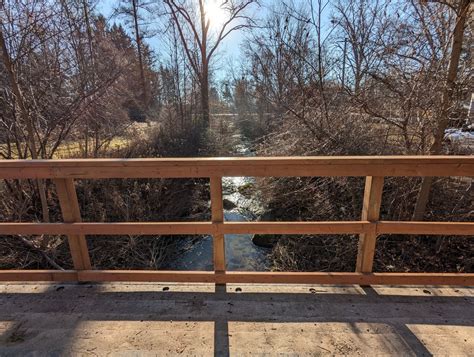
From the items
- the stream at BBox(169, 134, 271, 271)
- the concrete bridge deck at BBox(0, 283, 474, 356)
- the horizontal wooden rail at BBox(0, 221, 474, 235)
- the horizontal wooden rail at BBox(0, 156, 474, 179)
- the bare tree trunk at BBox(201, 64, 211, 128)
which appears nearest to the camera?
the concrete bridge deck at BBox(0, 283, 474, 356)

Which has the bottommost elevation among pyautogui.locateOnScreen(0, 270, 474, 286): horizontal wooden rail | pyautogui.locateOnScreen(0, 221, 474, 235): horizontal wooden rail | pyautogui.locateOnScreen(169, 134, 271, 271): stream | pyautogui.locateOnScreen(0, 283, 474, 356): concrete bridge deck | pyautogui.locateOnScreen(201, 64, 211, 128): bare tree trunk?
pyautogui.locateOnScreen(169, 134, 271, 271): stream

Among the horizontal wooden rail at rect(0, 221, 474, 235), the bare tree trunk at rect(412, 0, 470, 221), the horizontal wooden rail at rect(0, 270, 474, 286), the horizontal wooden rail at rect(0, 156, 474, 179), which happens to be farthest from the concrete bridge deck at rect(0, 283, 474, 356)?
the bare tree trunk at rect(412, 0, 470, 221)

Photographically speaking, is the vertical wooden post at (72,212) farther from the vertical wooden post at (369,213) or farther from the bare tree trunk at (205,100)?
the bare tree trunk at (205,100)

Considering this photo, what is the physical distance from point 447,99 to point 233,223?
416 cm

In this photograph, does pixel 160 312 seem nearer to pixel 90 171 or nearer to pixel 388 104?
pixel 90 171

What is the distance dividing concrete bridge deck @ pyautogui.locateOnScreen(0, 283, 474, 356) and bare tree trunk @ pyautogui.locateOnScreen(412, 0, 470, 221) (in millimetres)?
2656

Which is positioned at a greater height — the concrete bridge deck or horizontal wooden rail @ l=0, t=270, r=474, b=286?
horizontal wooden rail @ l=0, t=270, r=474, b=286

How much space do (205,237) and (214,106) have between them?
39.7ft

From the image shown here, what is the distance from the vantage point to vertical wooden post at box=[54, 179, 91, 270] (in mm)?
2164

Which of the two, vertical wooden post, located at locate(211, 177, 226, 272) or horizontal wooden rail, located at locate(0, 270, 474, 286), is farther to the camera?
horizontal wooden rail, located at locate(0, 270, 474, 286)

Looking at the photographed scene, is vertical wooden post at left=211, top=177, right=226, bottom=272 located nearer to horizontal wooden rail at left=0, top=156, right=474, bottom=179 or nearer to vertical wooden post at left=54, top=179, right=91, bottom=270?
horizontal wooden rail at left=0, top=156, right=474, bottom=179

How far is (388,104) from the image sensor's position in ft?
17.3

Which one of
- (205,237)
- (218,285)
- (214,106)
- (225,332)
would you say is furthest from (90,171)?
(214,106)

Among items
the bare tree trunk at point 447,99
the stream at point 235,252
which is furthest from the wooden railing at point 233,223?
the stream at point 235,252
